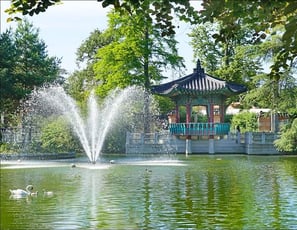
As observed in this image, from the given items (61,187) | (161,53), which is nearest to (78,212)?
(61,187)

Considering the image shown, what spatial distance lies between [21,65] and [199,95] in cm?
1058

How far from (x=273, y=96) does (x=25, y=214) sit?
730 inches

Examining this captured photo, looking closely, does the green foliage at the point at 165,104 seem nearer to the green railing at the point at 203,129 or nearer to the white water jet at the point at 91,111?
the green railing at the point at 203,129

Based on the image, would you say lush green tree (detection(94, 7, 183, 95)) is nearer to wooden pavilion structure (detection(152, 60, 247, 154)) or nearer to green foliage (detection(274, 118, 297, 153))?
wooden pavilion structure (detection(152, 60, 247, 154))

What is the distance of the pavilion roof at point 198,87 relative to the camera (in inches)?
1160

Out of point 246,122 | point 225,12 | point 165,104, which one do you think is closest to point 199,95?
point 165,104

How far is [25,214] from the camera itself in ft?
28.6

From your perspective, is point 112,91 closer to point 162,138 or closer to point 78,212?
point 162,138

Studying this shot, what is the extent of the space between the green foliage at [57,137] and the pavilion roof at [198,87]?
526 centimetres

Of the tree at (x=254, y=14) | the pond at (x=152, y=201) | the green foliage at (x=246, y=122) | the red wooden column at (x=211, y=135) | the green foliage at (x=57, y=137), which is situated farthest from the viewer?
the green foliage at (x=246, y=122)

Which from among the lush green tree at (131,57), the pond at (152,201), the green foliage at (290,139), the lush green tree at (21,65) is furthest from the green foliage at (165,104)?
the pond at (152,201)

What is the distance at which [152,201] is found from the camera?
10.1m

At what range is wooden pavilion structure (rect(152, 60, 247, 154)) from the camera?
29.5m

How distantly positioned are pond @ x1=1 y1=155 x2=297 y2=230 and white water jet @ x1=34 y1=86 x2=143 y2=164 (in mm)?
10709
